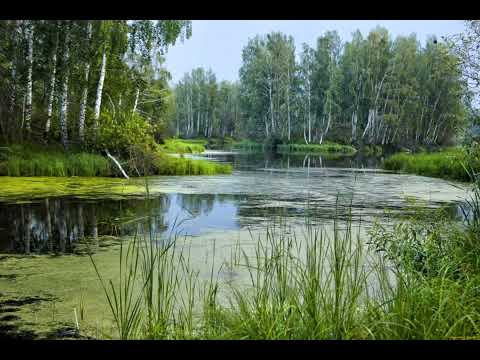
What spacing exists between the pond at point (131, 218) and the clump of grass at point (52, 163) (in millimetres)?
617

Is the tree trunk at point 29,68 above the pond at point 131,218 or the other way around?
above

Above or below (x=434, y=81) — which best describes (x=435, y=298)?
below

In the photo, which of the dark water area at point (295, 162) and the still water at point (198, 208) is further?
the dark water area at point (295, 162)

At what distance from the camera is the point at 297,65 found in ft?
89.7

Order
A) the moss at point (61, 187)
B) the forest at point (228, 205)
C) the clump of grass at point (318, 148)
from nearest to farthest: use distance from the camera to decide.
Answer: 1. the forest at point (228, 205)
2. the moss at point (61, 187)
3. the clump of grass at point (318, 148)

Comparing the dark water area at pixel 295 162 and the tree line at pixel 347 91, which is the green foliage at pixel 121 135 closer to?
the dark water area at pixel 295 162

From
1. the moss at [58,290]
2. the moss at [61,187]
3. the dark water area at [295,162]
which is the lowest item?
the moss at [58,290]

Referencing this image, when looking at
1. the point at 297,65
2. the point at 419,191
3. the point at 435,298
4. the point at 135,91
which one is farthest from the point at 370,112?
the point at 435,298

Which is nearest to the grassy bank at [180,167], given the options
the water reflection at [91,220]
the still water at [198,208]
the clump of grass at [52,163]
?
the clump of grass at [52,163]

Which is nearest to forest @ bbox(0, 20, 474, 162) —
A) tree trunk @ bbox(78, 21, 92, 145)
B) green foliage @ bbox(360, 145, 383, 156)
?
tree trunk @ bbox(78, 21, 92, 145)

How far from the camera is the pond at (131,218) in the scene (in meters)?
2.72

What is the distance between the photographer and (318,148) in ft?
84.3
